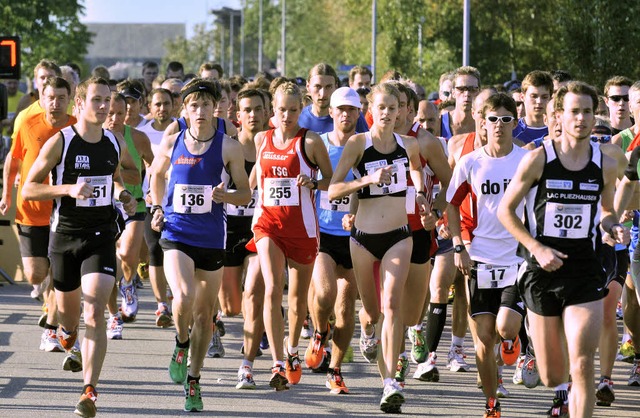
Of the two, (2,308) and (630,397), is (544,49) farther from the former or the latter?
(630,397)

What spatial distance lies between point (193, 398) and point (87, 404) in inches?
32.1

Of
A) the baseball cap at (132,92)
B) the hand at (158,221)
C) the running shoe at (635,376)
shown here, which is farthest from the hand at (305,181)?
the baseball cap at (132,92)

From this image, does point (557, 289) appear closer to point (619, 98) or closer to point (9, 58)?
point (619, 98)

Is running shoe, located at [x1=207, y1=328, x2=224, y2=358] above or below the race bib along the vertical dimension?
below

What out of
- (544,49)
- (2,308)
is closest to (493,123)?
(2,308)

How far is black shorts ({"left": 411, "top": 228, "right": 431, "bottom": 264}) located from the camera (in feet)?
34.3

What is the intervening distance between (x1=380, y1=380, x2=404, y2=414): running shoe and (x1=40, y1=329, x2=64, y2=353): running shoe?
353cm

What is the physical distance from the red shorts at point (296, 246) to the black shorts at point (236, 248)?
1.49 m

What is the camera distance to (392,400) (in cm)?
959

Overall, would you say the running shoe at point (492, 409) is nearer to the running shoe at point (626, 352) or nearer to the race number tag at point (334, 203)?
the race number tag at point (334, 203)

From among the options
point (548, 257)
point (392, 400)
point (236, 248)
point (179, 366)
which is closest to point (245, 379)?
point (179, 366)

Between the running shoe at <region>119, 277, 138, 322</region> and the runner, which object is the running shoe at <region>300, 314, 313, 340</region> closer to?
the running shoe at <region>119, 277, 138, 322</region>

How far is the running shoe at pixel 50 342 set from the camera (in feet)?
39.7

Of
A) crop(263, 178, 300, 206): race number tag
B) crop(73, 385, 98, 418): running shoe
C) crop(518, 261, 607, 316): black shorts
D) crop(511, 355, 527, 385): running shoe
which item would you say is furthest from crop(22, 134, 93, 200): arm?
crop(511, 355, 527, 385): running shoe
